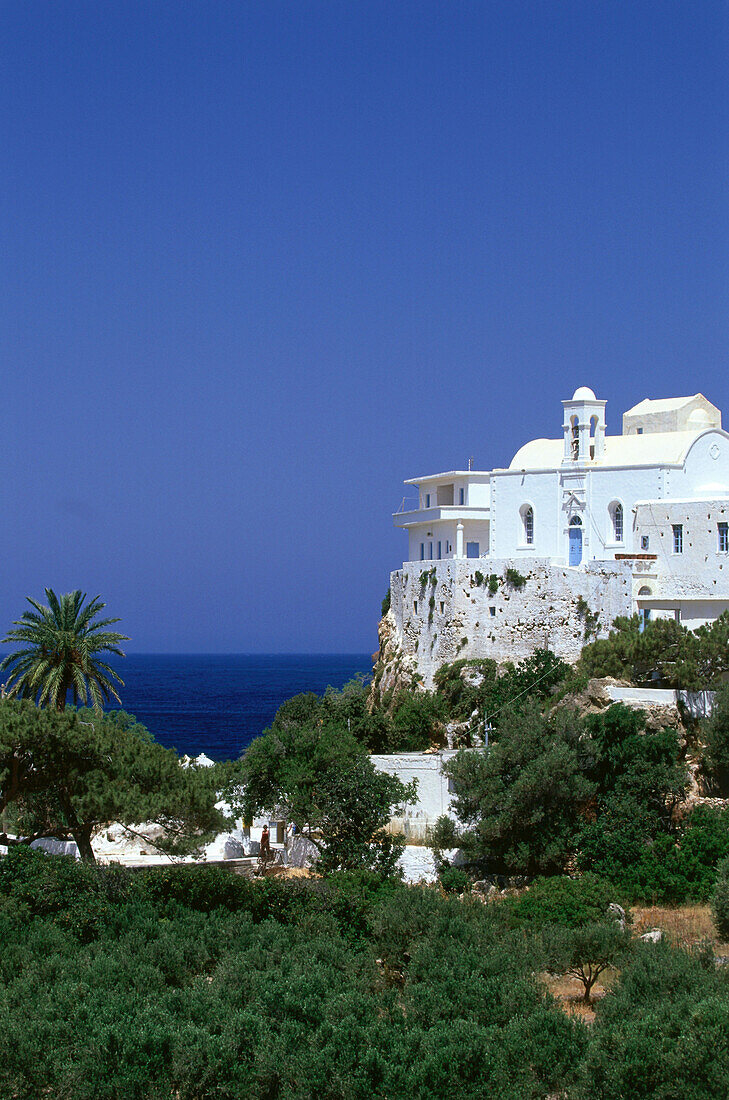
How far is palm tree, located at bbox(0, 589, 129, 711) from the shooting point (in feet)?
115

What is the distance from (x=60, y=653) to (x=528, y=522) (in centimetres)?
2368

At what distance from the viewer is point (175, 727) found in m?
112

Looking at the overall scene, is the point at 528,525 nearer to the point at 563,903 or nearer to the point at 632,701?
the point at 632,701

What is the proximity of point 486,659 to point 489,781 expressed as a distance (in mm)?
15562

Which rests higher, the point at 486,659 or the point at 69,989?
the point at 486,659

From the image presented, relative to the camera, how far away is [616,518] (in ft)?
163

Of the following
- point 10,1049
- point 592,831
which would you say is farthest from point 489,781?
point 10,1049

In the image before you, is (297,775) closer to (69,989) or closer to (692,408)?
(69,989)

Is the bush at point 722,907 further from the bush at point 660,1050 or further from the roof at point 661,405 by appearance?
the roof at point 661,405

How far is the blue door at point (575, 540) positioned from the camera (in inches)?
1975

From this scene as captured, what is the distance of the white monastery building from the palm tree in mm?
19121

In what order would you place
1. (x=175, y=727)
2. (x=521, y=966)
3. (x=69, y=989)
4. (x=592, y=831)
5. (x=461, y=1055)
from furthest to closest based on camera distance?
(x=175, y=727)
(x=592, y=831)
(x=521, y=966)
(x=69, y=989)
(x=461, y=1055)

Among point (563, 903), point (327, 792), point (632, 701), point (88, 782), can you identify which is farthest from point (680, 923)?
point (88, 782)

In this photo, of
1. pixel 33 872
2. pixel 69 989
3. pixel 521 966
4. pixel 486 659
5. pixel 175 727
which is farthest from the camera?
pixel 175 727
